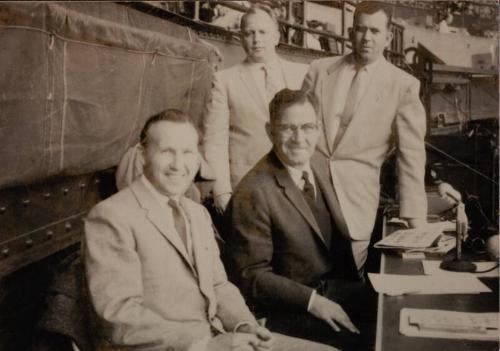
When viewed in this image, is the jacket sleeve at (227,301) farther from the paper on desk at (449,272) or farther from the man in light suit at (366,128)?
the man in light suit at (366,128)

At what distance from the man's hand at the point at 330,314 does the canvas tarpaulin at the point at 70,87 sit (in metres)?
0.77

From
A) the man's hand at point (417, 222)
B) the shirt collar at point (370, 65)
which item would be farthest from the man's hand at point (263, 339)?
the shirt collar at point (370, 65)

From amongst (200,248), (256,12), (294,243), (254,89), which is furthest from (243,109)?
(200,248)

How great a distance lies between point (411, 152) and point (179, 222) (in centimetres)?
113

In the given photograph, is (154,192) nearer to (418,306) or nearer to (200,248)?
(200,248)

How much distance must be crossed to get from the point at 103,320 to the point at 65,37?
75cm

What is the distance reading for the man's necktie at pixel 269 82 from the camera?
7.15ft

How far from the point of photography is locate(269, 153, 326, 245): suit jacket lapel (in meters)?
1.71

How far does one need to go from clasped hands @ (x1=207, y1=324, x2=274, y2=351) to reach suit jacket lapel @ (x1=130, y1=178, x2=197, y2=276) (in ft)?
0.67

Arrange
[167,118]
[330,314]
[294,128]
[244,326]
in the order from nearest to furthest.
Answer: [167,118] → [244,326] → [330,314] → [294,128]

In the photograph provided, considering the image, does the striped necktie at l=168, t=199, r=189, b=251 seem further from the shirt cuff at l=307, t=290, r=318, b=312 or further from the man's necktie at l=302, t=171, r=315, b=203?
the man's necktie at l=302, t=171, r=315, b=203

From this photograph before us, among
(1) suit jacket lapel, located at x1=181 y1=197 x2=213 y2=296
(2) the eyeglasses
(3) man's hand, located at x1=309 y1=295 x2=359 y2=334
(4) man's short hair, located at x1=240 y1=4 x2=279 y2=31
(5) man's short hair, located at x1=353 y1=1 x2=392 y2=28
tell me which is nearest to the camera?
(1) suit jacket lapel, located at x1=181 y1=197 x2=213 y2=296

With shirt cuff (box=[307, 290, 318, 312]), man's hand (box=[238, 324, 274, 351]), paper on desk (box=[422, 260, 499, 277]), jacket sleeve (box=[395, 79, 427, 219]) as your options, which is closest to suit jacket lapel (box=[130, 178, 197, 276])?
man's hand (box=[238, 324, 274, 351])

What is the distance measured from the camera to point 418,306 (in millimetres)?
1330
